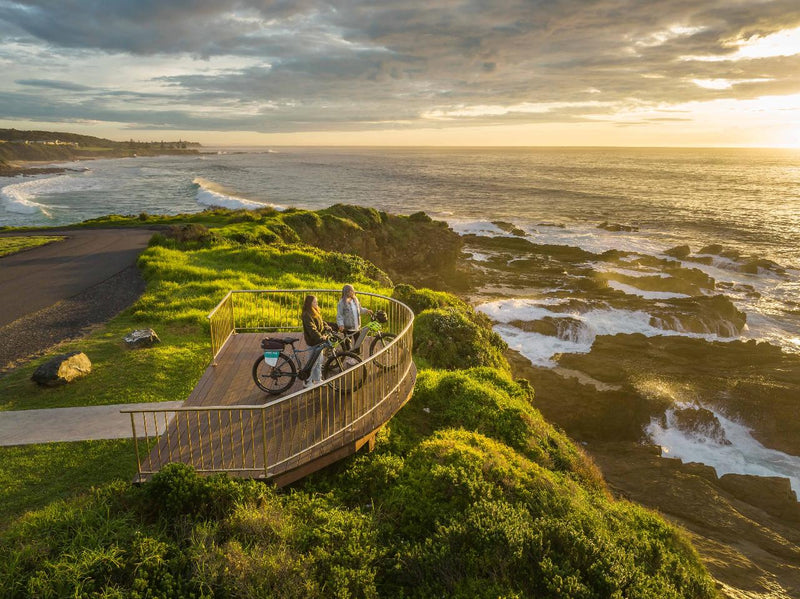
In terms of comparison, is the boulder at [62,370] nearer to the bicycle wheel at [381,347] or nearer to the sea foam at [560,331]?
the bicycle wheel at [381,347]

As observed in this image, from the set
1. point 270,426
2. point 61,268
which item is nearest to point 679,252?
point 270,426

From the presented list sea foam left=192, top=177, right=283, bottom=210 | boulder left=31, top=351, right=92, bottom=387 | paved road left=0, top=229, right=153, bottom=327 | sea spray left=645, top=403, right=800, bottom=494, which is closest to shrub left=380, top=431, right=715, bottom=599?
boulder left=31, top=351, right=92, bottom=387

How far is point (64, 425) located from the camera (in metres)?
10.1

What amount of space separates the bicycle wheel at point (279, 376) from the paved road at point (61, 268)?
1198 centimetres

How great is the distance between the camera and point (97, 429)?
998 centimetres

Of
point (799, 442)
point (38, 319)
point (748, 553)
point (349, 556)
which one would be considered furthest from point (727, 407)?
point (38, 319)

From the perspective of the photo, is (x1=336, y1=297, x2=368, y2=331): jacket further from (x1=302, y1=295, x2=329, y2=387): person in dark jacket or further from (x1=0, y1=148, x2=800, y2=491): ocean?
(x1=0, y1=148, x2=800, y2=491): ocean

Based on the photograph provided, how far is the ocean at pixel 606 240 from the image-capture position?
28.7m

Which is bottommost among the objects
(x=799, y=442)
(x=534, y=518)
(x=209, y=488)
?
(x=799, y=442)

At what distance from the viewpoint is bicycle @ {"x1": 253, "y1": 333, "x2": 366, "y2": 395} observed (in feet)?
32.2

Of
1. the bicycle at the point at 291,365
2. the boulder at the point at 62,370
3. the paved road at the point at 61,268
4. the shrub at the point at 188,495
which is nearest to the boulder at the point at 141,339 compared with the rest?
the boulder at the point at 62,370

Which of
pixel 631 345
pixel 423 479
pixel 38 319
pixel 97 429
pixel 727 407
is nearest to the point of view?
pixel 423 479

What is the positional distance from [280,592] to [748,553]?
1343 centimetres

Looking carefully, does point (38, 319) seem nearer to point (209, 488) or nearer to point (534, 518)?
point (209, 488)
